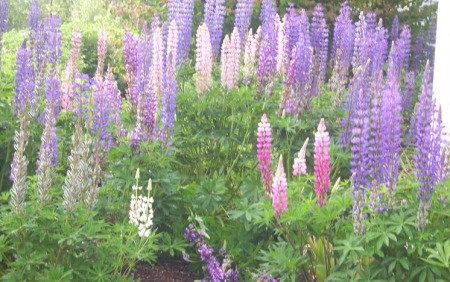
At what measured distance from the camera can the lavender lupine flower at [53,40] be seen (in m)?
6.06

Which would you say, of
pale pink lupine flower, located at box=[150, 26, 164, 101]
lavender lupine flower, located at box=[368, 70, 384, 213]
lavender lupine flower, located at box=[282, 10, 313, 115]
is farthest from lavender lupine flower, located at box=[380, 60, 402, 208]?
pale pink lupine flower, located at box=[150, 26, 164, 101]

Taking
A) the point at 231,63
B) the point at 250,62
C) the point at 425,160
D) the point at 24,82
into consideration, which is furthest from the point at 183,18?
the point at 425,160

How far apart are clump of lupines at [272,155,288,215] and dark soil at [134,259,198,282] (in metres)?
1.54

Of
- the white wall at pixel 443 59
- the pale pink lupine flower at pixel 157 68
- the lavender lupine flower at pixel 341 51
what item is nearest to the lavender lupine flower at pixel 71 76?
the pale pink lupine flower at pixel 157 68

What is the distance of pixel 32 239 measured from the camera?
13.5ft

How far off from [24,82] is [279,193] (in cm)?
212

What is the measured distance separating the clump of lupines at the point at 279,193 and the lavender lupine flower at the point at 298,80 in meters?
1.64

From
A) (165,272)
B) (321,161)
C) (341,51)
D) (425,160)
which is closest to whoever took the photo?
(425,160)

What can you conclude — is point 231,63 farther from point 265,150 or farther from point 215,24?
point 265,150

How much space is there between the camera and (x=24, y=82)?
546 centimetres

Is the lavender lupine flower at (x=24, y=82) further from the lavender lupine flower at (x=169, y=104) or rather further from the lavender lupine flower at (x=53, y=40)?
the lavender lupine flower at (x=169, y=104)

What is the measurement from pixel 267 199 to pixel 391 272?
2.40 ft

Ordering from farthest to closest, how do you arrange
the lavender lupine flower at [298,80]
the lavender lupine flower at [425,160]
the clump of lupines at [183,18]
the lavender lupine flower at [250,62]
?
the clump of lupines at [183,18] < the lavender lupine flower at [250,62] < the lavender lupine flower at [298,80] < the lavender lupine flower at [425,160]

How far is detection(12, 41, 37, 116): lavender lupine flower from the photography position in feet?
17.5
